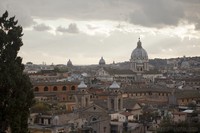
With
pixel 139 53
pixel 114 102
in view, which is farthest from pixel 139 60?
pixel 114 102

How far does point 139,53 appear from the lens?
12338 cm

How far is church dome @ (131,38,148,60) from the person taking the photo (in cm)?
12294

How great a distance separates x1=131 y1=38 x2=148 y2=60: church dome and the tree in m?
107

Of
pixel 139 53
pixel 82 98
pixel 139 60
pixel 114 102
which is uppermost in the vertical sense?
pixel 139 53

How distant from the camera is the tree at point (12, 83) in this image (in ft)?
53.6

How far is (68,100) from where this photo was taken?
5362 cm

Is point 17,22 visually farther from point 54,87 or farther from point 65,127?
point 54,87

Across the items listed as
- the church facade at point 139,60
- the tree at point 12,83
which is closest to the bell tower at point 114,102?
the tree at point 12,83

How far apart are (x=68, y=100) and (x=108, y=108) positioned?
14.3m

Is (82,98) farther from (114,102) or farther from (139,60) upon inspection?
(139,60)

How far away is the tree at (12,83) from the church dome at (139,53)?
350 feet

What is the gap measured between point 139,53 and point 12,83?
108258 millimetres

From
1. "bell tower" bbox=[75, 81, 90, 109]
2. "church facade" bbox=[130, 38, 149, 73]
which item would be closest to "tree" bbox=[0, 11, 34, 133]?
"bell tower" bbox=[75, 81, 90, 109]

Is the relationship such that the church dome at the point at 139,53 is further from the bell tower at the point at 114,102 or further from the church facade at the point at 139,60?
the bell tower at the point at 114,102
